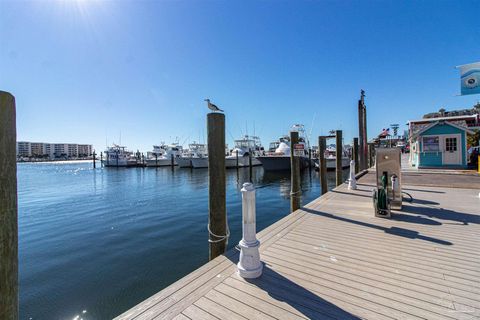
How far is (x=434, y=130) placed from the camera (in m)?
13.1

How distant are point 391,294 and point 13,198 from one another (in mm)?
3292

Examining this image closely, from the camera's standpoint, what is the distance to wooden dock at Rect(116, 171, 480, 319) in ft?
6.68

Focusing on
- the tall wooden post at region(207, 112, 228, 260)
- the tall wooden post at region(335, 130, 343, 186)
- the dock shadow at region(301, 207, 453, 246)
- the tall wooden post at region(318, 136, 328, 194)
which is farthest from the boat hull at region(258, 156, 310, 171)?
the tall wooden post at region(207, 112, 228, 260)

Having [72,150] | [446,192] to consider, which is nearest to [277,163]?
[446,192]

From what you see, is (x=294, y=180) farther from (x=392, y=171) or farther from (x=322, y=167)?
(x=322, y=167)

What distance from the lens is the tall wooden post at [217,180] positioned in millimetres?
3369

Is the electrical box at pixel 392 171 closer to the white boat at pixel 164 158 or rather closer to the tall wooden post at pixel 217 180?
the tall wooden post at pixel 217 180

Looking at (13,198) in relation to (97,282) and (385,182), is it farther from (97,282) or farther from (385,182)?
(385,182)

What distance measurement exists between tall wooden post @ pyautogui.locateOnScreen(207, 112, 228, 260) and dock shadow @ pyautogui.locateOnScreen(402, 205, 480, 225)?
4.42m

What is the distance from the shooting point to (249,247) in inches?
105

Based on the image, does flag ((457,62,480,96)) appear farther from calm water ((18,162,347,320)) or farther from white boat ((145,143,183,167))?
white boat ((145,143,183,167))

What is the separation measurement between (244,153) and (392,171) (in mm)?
36560

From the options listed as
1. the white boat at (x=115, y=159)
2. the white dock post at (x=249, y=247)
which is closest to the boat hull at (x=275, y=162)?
the white dock post at (x=249, y=247)

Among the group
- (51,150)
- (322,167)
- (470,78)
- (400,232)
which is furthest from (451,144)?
(51,150)
